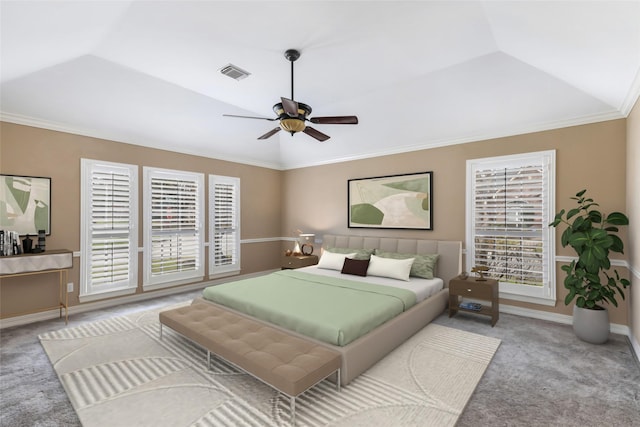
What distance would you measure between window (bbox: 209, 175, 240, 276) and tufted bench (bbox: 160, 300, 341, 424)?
2931mm

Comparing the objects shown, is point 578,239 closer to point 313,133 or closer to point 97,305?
point 313,133

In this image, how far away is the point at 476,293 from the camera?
13.5ft

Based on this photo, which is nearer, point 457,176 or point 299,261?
point 457,176

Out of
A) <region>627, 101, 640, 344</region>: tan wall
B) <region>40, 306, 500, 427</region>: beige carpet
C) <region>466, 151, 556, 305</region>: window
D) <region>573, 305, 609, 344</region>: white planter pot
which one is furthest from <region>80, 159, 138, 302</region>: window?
<region>627, 101, 640, 344</region>: tan wall

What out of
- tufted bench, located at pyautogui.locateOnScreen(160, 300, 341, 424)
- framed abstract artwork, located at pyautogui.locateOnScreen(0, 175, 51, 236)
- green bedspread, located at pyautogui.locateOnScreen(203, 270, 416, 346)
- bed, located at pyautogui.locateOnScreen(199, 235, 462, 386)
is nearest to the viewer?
tufted bench, located at pyautogui.locateOnScreen(160, 300, 341, 424)

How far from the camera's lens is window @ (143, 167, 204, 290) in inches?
212

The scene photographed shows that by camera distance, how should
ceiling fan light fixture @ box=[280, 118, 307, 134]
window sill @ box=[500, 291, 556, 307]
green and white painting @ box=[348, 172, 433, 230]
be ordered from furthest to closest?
green and white painting @ box=[348, 172, 433, 230]
window sill @ box=[500, 291, 556, 307]
ceiling fan light fixture @ box=[280, 118, 307, 134]

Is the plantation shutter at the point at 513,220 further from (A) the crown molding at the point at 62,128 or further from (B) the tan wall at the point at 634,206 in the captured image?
(A) the crown molding at the point at 62,128

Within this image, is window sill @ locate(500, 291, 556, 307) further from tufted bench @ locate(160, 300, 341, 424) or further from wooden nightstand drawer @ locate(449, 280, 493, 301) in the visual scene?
tufted bench @ locate(160, 300, 341, 424)

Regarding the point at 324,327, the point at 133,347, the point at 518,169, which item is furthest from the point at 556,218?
the point at 133,347

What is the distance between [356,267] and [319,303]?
5.35 ft

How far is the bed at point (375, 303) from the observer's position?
8.96ft

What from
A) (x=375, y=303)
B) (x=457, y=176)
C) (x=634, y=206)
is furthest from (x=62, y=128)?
(x=634, y=206)

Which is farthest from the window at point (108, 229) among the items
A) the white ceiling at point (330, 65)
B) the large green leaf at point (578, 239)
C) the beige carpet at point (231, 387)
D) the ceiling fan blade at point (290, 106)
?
the large green leaf at point (578, 239)
